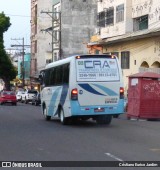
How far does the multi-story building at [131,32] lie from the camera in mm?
39594

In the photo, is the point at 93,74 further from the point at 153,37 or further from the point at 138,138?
the point at 153,37

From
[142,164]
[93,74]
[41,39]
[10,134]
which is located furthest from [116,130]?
[41,39]

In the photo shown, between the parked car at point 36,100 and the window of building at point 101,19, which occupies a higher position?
the window of building at point 101,19

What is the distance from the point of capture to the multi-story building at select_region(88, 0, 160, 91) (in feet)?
130

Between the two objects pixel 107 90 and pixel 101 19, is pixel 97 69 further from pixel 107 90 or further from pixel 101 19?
pixel 101 19

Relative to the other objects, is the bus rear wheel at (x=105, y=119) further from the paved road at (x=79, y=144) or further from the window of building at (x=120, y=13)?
the window of building at (x=120, y=13)

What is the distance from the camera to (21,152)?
42.5ft

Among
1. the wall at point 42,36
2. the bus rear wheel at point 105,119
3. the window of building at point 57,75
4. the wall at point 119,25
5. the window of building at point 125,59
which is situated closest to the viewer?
the window of building at point 57,75

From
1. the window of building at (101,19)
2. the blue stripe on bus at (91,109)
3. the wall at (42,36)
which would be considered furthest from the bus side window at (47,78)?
the wall at (42,36)

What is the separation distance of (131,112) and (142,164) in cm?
1611

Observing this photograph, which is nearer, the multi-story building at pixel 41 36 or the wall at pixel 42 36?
the multi-story building at pixel 41 36

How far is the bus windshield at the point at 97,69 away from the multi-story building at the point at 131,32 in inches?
634

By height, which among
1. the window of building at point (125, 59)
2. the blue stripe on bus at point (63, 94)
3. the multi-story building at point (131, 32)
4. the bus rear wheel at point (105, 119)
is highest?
the multi-story building at point (131, 32)

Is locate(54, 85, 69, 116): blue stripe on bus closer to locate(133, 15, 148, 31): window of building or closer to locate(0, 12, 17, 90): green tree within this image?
locate(133, 15, 148, 31): window of building
